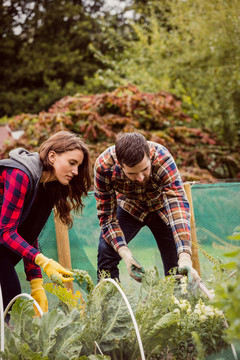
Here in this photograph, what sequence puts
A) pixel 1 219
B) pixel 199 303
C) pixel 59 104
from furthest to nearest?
pixel 59 104 < pixel 1 219 < pixel 199 303

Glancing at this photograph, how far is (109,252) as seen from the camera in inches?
94.9

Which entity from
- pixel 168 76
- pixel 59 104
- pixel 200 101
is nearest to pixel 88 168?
pixel 59 104

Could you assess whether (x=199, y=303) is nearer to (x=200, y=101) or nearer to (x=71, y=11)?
(x=200, y=101)

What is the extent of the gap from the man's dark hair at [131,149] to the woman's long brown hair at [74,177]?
0.24m

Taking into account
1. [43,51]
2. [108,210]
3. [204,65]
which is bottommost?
[108,210]

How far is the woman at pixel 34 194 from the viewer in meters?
1.86

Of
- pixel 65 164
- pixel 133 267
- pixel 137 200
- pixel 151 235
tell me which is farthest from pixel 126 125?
pixel 133 267

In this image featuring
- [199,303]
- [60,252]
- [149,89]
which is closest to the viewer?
[199,303]

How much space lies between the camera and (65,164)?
2.08 m

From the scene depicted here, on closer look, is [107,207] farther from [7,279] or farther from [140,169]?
[7,279]

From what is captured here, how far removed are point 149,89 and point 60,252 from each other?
4.56 m

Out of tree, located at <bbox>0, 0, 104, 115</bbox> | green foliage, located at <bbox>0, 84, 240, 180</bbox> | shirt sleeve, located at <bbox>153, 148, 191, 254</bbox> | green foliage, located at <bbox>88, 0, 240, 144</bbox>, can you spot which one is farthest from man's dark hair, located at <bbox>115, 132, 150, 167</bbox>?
tree, located at <bbox>0, 0, 104, 115</bbox>

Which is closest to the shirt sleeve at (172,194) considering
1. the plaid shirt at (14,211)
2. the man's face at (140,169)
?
the man's face at (140,169)

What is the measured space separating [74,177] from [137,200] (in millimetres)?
422
